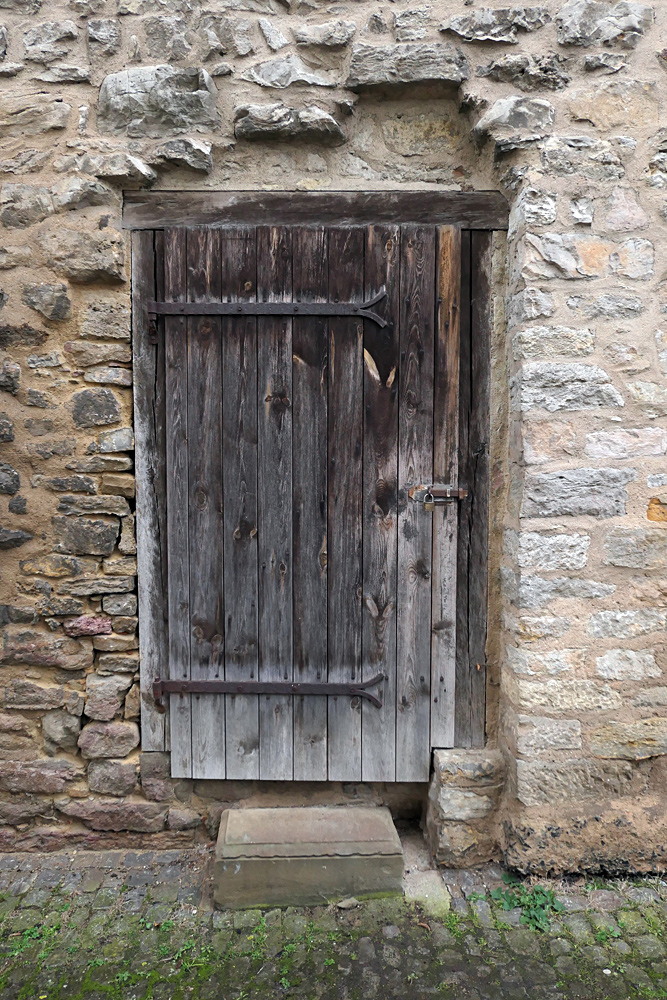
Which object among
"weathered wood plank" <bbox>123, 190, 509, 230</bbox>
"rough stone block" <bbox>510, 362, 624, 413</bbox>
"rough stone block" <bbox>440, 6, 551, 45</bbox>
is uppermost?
"rough stone block" <bbox>440, 6, 551, 45</bbox>

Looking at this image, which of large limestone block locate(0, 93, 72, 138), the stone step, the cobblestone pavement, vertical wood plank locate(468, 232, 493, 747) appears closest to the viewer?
the cobblestone pavement

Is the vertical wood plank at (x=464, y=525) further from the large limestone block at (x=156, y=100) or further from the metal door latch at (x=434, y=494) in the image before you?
the large limestone block at (x=156, y=100)

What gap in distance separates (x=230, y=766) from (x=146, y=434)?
136cm

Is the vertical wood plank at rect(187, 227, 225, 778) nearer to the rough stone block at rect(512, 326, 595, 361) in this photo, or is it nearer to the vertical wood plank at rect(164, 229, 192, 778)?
the vertical wood plank at rect(164, 229, 192, 778)

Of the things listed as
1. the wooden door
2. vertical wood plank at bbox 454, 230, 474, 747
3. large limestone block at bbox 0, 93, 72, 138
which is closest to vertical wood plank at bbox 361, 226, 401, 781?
the wooden door

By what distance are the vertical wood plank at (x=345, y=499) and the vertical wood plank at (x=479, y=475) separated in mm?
445

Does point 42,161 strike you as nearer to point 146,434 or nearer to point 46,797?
point 146,434

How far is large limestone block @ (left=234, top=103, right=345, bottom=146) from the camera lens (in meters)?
2.22

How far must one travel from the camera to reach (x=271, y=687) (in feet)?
7.86

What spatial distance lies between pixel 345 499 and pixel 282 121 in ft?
4.62

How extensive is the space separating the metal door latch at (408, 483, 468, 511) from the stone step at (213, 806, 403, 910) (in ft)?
4.10

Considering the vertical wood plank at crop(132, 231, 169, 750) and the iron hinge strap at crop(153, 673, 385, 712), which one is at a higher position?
the vertical wood plank at crop(132, 231, 169, 750)

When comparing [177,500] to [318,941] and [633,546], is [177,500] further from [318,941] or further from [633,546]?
[633,546]

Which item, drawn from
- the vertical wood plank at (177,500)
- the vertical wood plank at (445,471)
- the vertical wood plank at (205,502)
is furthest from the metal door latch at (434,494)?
the vertical wood plank at (177,500)
